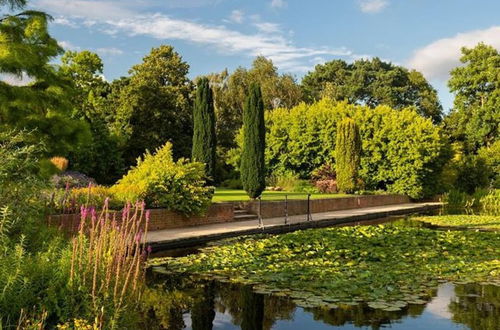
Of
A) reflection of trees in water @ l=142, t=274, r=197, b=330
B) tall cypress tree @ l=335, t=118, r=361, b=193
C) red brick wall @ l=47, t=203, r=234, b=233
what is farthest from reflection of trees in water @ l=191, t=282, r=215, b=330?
tall cypress tree @ l=335, t=118, r=361, b=193

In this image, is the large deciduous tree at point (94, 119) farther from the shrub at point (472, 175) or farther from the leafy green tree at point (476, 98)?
the leafy green tree at point (476, 98)

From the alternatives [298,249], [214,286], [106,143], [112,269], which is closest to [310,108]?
[106,143]

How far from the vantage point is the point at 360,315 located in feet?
22.0

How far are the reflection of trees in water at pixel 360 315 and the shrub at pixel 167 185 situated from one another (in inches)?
344

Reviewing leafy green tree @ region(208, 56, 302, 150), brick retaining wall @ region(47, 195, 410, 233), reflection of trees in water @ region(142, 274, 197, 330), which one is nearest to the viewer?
reflection of trees in water @ region(142, 274, 197, 330)

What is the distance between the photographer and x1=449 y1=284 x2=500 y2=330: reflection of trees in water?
21.7 feet

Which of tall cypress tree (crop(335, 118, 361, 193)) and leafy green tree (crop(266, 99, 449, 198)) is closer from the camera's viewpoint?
tall cypress tree (crop(335, 118, 361, 193))

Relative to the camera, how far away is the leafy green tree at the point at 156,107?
29.5 meters

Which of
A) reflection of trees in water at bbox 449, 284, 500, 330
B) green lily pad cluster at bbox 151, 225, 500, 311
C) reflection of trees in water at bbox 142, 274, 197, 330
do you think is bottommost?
reflection of trees in water at bbox 449, 284, 500, 330

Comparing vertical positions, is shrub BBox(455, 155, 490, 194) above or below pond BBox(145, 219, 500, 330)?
above

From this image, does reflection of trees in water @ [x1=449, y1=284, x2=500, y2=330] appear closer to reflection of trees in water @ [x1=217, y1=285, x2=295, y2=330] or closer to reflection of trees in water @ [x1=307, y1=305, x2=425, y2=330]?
reflection of trees in water @ [x1=307, y1=305, x2=425, y2=330]

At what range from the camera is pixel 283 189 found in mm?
31219

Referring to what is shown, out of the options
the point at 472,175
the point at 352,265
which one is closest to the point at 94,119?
the point at 352,265

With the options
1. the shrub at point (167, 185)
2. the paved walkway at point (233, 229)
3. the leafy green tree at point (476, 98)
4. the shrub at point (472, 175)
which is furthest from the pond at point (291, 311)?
the leafy green tree at point (476, 98)
